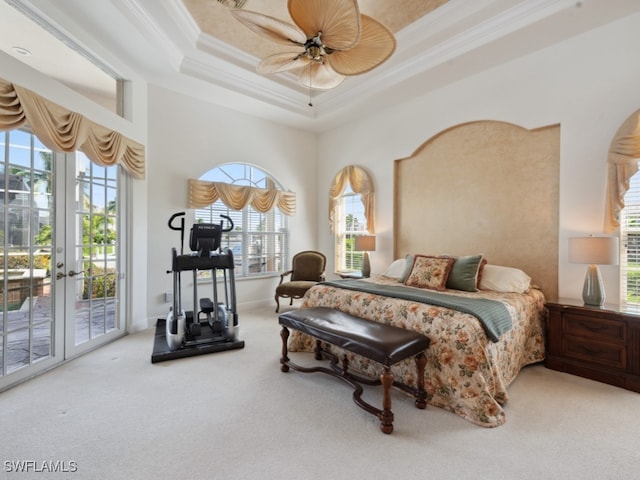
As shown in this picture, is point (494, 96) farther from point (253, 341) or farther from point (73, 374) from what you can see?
point (73, 374)

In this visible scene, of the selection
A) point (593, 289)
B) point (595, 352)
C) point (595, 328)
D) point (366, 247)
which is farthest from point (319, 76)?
point (595, 352)

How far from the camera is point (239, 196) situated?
5.22m

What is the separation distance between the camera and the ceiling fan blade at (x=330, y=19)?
6.89 feet

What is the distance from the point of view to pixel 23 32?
2771 mm

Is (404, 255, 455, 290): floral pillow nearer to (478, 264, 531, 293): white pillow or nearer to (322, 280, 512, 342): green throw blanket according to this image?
(478, 264, 531, 293): white pillow

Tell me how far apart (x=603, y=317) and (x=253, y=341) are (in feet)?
11.5

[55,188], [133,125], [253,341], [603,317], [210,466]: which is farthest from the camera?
[133,125]

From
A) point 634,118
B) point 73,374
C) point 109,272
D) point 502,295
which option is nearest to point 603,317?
point 502,295

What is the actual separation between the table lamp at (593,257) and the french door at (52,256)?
16.2 ft

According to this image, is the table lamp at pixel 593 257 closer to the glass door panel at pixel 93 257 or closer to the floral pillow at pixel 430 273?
the floral pillow at pixel 430 273

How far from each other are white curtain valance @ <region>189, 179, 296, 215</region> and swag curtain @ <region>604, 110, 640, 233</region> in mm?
4453

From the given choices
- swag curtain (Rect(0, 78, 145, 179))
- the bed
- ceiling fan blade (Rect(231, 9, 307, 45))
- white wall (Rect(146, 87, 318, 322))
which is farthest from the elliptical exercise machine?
ceiling fan blade (Rect(231, 9, 307, 45))

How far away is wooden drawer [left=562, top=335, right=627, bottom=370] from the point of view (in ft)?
8.59

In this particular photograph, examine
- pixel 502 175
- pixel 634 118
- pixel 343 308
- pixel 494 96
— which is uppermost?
pixel 494 96
